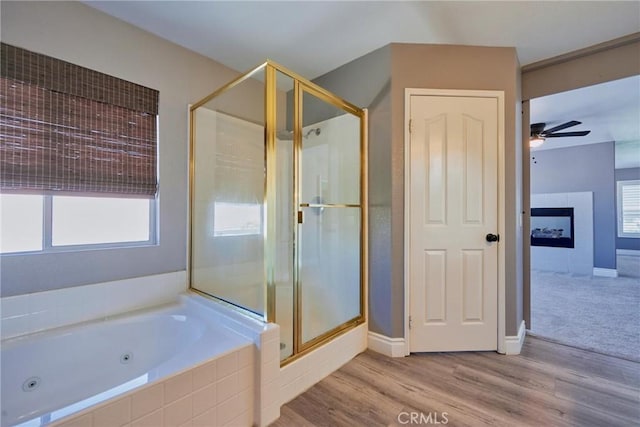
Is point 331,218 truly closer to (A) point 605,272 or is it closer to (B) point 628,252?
(A) point 605,272

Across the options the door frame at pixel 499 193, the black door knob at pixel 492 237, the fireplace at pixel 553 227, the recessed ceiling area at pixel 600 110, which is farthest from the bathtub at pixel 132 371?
the fireplace at pixel 553 227

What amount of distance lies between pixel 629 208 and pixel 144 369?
32.4ft

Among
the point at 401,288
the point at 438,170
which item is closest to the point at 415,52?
the point at 438,170

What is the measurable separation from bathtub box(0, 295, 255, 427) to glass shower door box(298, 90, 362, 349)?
0.74 meters

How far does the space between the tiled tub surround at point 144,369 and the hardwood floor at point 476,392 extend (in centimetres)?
38

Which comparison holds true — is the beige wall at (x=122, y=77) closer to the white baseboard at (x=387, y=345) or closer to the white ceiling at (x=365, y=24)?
the white ceiling at (x=365, y=24)

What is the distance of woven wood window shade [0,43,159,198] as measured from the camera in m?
1.54

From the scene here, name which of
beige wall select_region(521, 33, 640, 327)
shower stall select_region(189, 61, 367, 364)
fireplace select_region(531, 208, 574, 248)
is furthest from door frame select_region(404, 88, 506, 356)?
fireplace select_region(531, 208, 574, 248)

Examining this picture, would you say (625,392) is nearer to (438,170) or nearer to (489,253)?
(489,253)

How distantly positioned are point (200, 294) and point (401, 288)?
1575mm

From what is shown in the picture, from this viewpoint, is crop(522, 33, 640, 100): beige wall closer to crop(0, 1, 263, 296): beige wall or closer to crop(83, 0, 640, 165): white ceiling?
crop(83, 0, 640, 165): white ceiling

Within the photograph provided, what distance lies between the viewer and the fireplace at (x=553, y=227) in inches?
206

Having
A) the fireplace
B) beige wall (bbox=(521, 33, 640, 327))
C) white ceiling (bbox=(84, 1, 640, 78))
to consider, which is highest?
white ceiling (bbox=(84, 1, 640, 78))

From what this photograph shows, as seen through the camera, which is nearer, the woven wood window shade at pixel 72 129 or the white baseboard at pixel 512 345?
the woven wood window shade at pixel 72 129
